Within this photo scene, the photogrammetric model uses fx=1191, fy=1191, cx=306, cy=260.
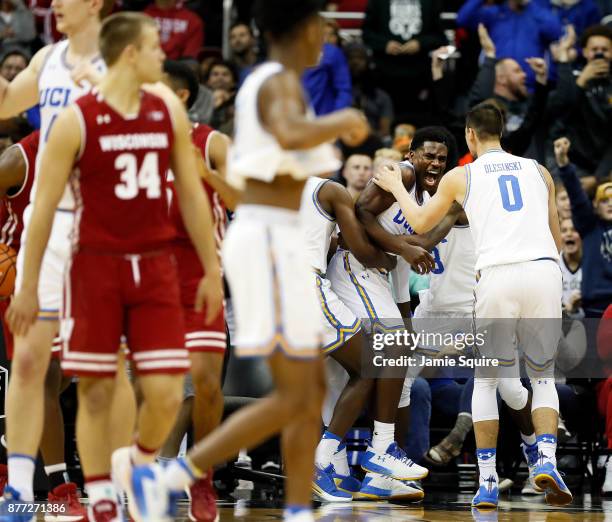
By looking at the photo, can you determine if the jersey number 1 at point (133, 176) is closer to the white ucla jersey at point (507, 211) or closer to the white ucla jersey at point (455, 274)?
the white ucla jersey at point (507, 211)

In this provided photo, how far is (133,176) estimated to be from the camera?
5039 mm

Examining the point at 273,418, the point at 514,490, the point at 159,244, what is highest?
the point at 159,244

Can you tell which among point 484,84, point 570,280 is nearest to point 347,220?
point 570,280

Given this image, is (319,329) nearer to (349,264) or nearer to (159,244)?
(159,244)

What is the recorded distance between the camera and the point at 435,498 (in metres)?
8.16

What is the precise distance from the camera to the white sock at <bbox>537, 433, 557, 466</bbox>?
23.7ft

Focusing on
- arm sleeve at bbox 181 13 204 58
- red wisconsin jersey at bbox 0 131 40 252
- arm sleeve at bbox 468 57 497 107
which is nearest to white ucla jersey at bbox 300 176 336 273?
red wisconsin jersey at bbox 0 131 40 252

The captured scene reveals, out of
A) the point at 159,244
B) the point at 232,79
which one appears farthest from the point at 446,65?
the point at 159,244

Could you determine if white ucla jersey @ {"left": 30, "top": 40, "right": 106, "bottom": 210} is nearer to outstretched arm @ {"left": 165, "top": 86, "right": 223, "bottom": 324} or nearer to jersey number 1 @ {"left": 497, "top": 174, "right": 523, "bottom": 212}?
outstretched arm @ {"left": 165, "top": 86, "right": 223, "bottom": 324}

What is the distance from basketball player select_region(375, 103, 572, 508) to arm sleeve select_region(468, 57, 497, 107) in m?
4.39

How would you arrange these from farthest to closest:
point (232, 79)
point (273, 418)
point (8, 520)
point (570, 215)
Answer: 1. point (232, 79)
2. point (570, 215)
3. point (8, 520)
4. point (273, 418)

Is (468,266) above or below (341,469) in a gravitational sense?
above

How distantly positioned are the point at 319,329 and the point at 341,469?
3.70 meters

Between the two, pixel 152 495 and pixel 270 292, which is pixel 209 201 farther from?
pixel 152 495
